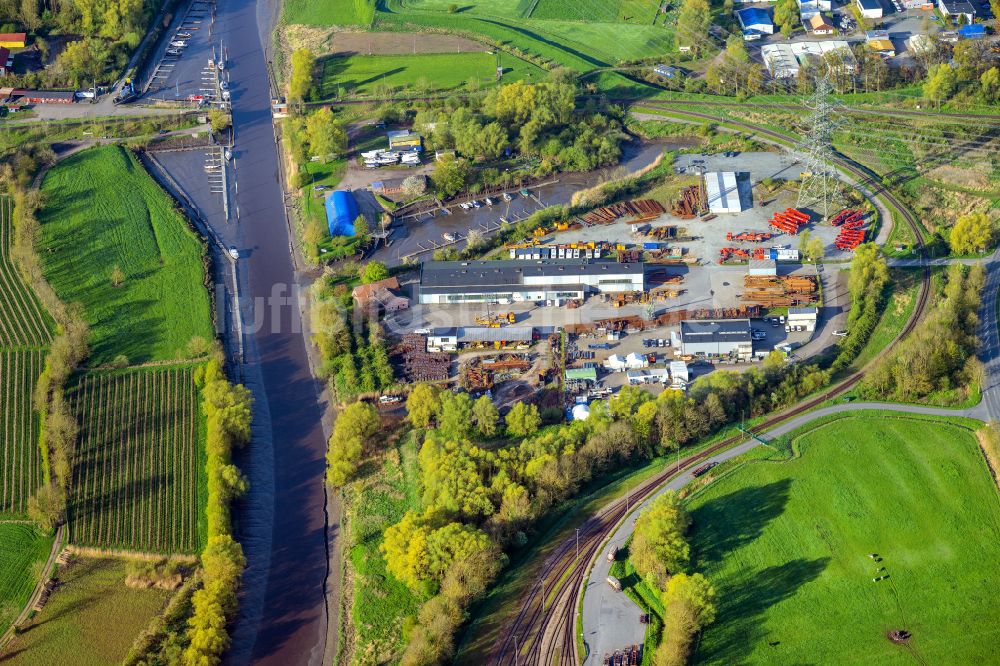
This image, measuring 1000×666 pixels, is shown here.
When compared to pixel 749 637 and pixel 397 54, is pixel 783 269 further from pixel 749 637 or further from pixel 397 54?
pixel 397 54

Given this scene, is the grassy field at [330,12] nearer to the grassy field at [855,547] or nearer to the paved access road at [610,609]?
the paved access road at [610,609]

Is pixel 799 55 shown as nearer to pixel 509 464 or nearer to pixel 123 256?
pixel 509 464

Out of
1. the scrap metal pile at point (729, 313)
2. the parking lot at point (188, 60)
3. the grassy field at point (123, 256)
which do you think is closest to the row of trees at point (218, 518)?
the grassy field at point (123, 256)

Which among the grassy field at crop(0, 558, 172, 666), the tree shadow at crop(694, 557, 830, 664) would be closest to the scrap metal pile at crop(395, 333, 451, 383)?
the grassy field at crop(0, 558, 172, 666)

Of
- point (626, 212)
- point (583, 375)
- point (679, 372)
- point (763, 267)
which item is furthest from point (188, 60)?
point (679, 372)

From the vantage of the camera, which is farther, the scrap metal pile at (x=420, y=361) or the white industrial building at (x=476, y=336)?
the white industrial building at (x=476, y=336)
